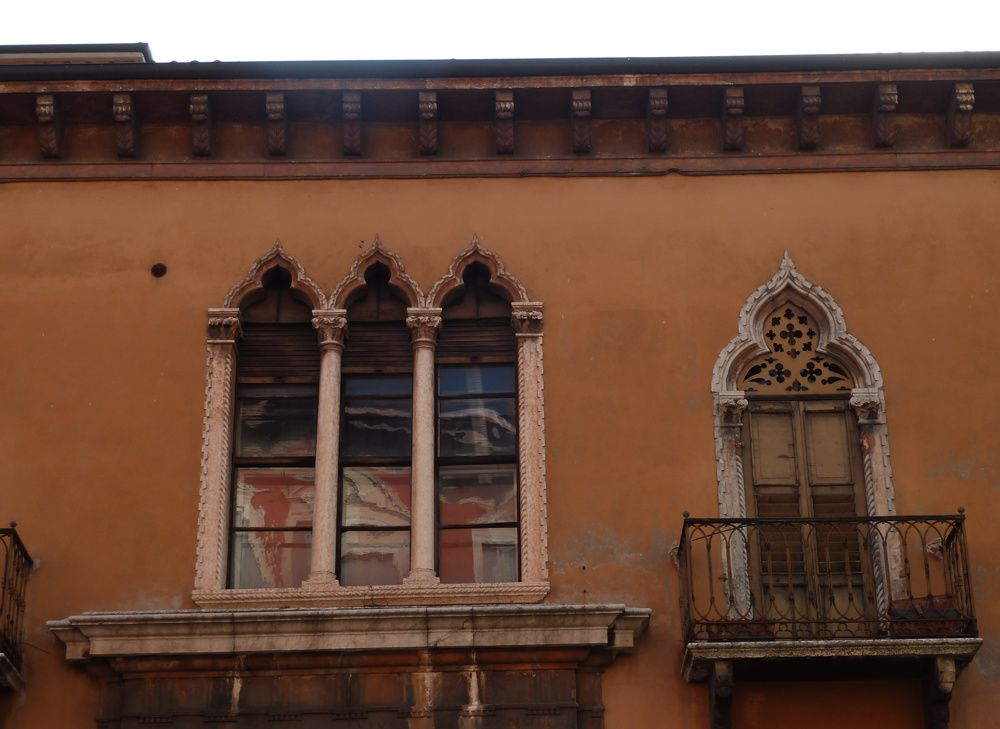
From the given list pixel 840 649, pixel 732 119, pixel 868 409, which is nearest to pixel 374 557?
pixel 840 649

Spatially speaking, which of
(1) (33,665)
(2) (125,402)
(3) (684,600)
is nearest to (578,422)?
(3) (684,600)

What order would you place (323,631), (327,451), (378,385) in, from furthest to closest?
(378,385) → (327,451) → (323,631)

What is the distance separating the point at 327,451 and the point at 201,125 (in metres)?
2.77

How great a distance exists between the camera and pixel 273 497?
13.0 metres

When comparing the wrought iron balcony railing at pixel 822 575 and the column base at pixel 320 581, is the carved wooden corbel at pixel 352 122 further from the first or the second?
the wrought iron balcony railing at pixel 822 575

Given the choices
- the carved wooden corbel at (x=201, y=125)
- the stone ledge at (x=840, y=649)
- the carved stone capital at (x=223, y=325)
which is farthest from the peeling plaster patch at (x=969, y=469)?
the carved wooden corbel at (x=201, y=125)

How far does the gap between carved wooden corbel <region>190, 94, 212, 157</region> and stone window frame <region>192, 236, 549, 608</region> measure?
99 cm

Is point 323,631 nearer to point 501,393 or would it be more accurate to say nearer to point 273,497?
point 273,497

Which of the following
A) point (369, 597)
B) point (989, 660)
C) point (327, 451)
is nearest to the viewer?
point (989, 660)

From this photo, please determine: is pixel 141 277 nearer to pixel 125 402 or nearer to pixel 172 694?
pixel 125 402

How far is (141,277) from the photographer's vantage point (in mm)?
13469

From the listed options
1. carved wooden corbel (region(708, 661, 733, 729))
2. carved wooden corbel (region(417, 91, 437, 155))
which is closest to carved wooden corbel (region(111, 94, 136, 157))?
carved wooden corbel (region(417, 91, 437, 155))

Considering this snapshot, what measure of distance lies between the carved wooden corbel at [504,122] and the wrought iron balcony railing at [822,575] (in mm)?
3303

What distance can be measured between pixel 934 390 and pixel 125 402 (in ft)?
18.3
